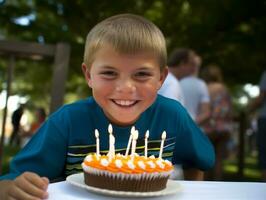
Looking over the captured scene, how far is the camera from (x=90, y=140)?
1.64m

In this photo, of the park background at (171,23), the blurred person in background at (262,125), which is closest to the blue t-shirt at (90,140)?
the blurred person in background at (262,125)

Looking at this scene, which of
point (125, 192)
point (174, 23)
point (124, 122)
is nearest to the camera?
point (125, 192)

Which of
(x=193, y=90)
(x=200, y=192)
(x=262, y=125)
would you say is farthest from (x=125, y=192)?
(x=193, y=90)

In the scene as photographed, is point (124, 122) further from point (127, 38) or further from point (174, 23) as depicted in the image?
point (174, 23)

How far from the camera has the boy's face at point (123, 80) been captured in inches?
54.1

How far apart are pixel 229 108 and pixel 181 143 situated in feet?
13.4

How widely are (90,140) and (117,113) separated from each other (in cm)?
19

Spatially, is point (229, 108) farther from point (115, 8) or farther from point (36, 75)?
point (36, 75)

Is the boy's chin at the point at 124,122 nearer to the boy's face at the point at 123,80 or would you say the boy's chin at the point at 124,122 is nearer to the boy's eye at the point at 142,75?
the boy's face at the point at 123,80

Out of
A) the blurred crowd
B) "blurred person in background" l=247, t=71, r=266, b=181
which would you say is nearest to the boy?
the blurred crowd

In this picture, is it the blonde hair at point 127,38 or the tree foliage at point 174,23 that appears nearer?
the blonde hair at point 127,38

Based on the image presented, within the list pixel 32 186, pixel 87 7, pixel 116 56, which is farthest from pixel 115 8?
pixel 32 186

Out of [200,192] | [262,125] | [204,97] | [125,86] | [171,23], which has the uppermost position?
[171,23]

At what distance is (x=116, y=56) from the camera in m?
1.40
